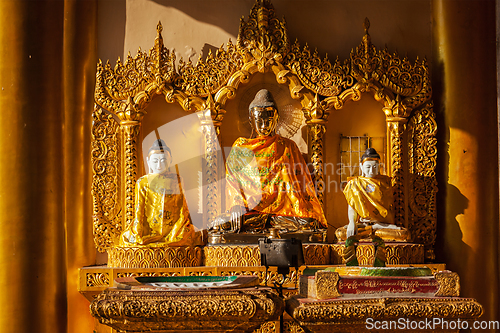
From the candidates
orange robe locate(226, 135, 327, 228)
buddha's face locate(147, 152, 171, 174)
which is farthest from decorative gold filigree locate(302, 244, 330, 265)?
buddha's face locate(147, 152, 171, 174)

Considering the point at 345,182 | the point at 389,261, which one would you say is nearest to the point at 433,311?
the point at 389,261

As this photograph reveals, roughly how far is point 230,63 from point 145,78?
3.28ft

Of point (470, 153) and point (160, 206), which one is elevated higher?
point (470, 153)

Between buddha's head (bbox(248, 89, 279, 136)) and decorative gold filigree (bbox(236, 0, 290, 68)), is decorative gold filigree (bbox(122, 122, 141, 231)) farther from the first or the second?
decorative gold filigree (bbox(236, 0, 290, 68))

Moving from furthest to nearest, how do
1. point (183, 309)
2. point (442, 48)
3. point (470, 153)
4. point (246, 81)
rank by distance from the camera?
point (442, 48) → point (246, 81) → point (470, 153) → point (183, 309)

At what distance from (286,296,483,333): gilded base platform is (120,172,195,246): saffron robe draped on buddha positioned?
264 cm

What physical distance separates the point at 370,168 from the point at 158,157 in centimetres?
235

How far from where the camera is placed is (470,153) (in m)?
6.50

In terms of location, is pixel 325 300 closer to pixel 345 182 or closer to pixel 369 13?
pixel 345 182

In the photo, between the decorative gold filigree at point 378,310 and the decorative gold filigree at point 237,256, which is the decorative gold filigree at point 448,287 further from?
the decorative gold filigree at point 237,256

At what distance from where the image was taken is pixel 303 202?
641cm

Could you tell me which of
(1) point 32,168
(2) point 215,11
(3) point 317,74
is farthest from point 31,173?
(3) point 317,74

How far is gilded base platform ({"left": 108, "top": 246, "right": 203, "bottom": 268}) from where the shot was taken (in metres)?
5.88

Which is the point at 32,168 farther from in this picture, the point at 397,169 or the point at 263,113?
the point at 397,169
